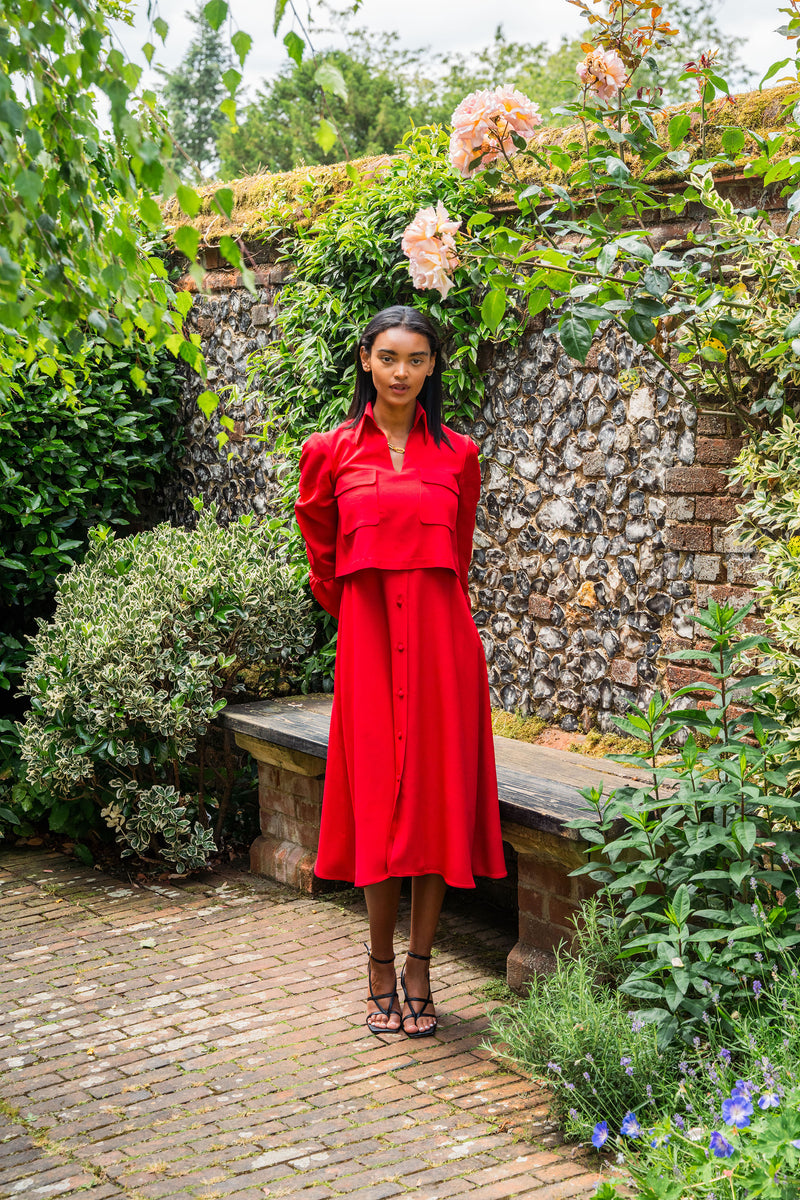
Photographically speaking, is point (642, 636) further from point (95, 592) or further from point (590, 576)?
point (95, 592)

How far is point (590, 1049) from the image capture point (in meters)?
3.06

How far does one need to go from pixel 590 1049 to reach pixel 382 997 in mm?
857

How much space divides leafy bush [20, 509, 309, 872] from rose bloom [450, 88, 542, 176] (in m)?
2.35

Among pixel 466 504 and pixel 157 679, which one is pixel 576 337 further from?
pixel 157 679

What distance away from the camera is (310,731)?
473 centimetres

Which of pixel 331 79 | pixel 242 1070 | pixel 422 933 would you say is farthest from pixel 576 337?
pixel 242 1070

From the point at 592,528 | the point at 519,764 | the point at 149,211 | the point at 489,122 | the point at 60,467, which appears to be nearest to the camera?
the point at 149,211

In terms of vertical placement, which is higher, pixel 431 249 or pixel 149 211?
pixel 431 249

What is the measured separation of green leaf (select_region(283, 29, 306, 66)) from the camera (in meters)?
1.87

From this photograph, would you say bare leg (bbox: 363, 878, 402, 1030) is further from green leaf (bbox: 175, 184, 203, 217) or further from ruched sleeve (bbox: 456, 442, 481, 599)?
green leaf (bbox: 175, 184, 203, 217)

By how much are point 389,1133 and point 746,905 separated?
111 cm

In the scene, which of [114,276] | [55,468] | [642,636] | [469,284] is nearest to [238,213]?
[55,468]

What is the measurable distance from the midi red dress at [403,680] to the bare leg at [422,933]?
10cm

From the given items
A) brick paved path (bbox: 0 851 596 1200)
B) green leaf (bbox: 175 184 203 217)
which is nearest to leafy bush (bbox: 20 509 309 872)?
brick paved path (bbox: 0 851 596 1200)
